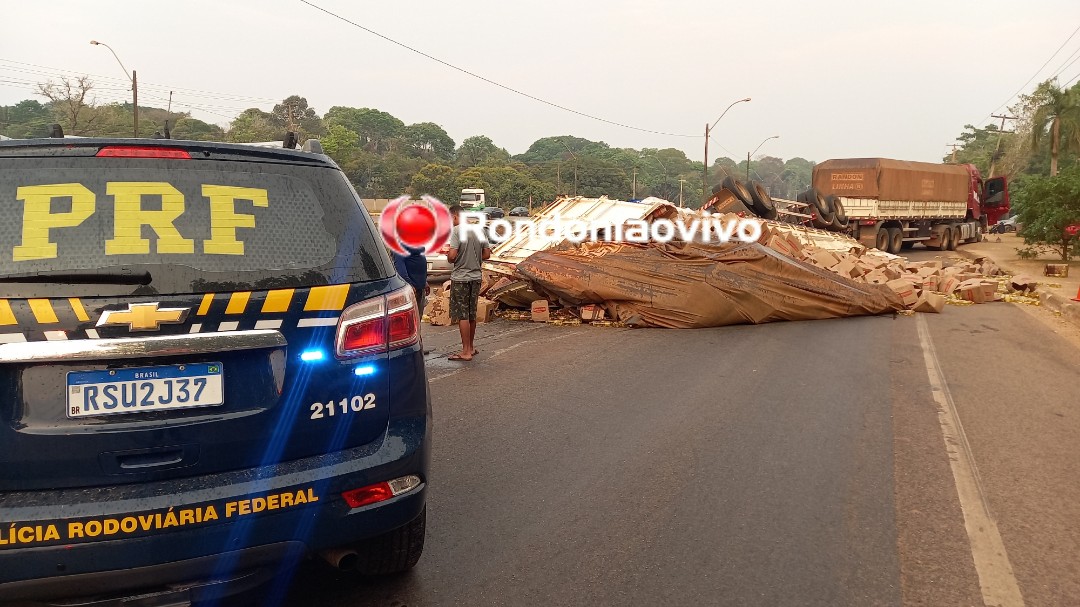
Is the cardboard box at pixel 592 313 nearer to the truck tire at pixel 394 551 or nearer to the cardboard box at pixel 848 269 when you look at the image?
the cardboard box at pixel 848 269

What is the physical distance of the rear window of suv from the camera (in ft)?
7.90

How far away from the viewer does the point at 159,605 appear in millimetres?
2449

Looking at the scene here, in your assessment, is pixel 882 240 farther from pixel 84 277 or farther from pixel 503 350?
pixel 84 277

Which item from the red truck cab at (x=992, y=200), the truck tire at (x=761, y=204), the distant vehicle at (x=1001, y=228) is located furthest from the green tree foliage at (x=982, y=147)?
the truck tire at (x=761, y=204)

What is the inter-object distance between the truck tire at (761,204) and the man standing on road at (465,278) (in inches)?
526

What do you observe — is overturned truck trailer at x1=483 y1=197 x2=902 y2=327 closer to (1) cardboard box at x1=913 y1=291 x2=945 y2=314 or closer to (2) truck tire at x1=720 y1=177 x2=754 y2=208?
(1) cardboard box at x1=913 y1=291 x2=945 y2=314

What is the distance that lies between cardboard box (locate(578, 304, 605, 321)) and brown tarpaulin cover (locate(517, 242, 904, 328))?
124 millimetres

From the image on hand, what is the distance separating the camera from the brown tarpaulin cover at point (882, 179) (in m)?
26.9

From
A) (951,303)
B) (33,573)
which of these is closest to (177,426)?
(33,573)

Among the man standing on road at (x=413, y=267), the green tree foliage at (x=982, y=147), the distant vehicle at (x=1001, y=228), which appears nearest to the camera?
the man standing on road at (x=413, y=267)

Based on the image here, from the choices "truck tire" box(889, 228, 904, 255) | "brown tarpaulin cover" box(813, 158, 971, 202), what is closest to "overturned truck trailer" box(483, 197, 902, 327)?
"brown tarpaulin cover" box(813, 158, 971, 202)

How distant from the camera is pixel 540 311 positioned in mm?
11352

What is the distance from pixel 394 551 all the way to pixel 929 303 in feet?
38.9

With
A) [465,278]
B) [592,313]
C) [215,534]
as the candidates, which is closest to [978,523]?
[215,534]
